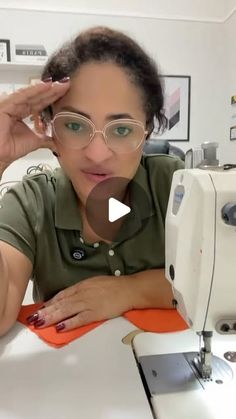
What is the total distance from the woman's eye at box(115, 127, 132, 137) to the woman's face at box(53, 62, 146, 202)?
0.09 feet

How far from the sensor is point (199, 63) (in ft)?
9.45

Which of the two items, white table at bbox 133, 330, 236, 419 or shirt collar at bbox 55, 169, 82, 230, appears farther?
shirt collar at bbox 55, 169, 82, 230

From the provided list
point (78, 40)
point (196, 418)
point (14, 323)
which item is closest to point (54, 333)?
point (14, 323)

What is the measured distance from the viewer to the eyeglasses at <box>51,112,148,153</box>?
830 mm

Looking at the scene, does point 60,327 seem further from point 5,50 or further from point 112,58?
point 5,50

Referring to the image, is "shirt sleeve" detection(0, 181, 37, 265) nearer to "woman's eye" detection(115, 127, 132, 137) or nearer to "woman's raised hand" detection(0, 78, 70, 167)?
"woman's raised hand" detection(0, 78, 70, 167)

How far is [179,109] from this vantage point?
9.43 ft

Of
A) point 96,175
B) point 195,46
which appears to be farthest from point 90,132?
point 195,46

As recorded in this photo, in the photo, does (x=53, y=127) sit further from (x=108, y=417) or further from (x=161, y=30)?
(x=161, y=30)

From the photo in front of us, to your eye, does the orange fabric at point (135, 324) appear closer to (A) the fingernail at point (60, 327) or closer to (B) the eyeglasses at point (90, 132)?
(A) the fingernail at point (60, 327)

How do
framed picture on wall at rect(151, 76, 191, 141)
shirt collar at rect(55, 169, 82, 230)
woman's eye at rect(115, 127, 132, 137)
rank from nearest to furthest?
woman's eye at rect(115, 127, 132, 137) → shirt collar at rect(55, 169, 82, 230) → framed picture on wall at rect(151, 76, 191, 141)

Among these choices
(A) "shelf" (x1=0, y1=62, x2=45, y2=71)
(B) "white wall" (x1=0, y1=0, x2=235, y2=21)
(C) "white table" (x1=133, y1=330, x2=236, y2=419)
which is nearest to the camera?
(C) "white table" (x1=133, y1=330, x2=236, y2=419)

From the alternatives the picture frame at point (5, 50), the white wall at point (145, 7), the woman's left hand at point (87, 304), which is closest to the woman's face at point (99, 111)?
the woman's left hand at point (87, 304)
